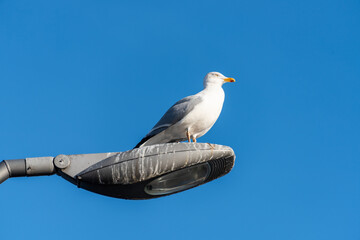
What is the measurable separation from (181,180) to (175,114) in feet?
7.92

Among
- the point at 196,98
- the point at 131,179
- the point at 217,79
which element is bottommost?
the point at 131,179

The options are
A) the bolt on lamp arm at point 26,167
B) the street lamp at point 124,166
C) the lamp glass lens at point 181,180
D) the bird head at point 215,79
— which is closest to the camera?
the bolt on lamp arm at point 26,167

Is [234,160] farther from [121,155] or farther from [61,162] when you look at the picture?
[61,162]

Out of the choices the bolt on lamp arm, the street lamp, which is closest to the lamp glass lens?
the street lamp

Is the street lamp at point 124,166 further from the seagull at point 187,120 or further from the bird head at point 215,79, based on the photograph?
the bird head at point 215,79

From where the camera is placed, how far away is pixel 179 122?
21.9ft

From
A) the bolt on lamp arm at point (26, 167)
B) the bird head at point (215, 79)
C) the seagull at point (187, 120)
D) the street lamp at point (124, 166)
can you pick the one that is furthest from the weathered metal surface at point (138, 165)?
the bird head at point (215, 79)

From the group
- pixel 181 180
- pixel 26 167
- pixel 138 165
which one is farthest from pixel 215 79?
pixel 26 167

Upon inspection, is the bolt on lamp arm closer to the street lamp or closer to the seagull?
the street lamp

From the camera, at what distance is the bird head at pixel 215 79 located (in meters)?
7.59

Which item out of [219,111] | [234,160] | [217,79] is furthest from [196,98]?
[234,160]

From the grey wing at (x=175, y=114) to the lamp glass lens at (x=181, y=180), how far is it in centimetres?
228

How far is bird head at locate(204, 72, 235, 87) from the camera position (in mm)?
7587

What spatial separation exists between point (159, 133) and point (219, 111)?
2.88 ft
